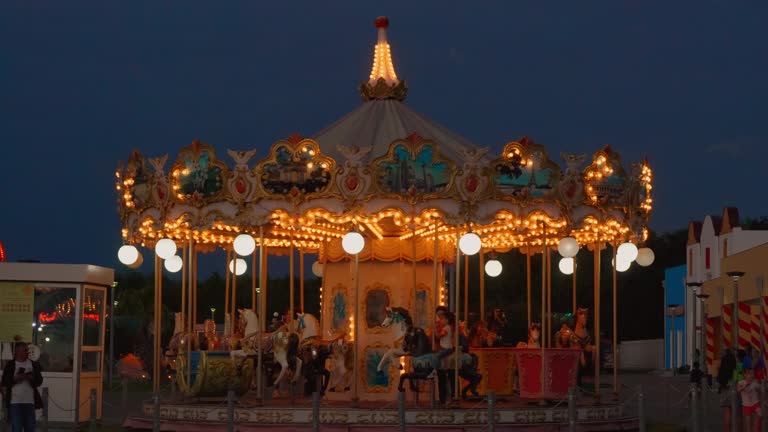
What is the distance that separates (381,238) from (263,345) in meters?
2.90

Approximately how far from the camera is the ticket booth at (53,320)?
82.9 feet

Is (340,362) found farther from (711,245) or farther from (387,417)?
(711,245)

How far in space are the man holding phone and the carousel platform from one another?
3537 mm

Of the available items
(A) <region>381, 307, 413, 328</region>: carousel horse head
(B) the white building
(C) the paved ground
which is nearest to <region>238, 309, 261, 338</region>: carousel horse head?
(C) the paved ground

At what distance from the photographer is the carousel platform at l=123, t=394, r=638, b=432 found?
68.7 feet

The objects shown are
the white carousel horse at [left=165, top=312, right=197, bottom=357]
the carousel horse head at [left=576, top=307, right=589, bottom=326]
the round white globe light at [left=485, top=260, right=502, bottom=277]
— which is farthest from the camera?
the round white globe light at [left=485, top=260, right=502, bottom=277]

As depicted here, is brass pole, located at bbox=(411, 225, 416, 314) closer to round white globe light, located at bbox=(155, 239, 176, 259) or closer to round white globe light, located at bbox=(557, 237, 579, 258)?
round white globe light, located at bbox=(557, 237, 579, 258)

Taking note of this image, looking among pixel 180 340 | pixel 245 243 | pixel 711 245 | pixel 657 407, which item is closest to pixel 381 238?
pixel 245 243

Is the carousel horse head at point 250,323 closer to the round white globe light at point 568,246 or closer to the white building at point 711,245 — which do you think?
the round white globe light at point 568,246

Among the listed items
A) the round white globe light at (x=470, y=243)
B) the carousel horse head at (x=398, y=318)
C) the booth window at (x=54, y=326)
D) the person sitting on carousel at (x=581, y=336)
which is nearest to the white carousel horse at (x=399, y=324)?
the carousel horse head at (x=398, y=318)

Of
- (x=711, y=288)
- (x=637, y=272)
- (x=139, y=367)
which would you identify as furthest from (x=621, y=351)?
(x=139, y=367)

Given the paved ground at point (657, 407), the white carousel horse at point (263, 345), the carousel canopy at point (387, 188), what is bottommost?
the paved ground at point (657, 407)

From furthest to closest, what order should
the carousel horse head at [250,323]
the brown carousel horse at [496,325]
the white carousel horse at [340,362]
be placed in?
the brown carousel horse at [496,325], the carousel horse head at [250,323], the white carousel horse at [340,362]

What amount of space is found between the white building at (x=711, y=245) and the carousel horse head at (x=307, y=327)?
33.5 metres
